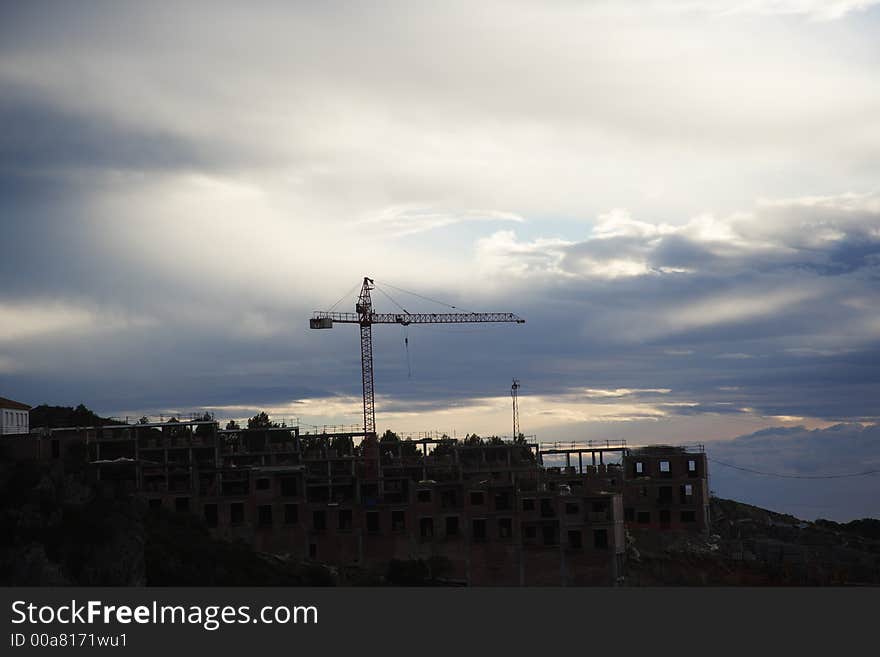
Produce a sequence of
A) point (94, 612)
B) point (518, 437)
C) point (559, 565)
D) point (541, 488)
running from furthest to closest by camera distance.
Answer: point (518, 437), point (541, 488), point (559, 565), point (94, 612)

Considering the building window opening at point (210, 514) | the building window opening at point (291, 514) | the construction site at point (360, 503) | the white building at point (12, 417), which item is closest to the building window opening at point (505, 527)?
the construction site at point (360, 503)

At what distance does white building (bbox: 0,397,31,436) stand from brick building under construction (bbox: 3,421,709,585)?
569cm

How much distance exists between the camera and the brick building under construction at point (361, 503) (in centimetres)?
11238

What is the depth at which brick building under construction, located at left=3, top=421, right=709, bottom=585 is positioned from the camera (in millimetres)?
112375

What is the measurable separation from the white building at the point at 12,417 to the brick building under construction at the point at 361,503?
18.7 ft

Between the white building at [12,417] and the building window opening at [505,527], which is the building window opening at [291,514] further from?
the white building at [12,417]

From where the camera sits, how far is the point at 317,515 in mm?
116375

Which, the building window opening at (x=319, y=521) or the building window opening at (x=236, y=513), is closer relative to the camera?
the building window opening at (x=236, y=513)

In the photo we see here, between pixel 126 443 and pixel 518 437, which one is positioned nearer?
pixel 126 443

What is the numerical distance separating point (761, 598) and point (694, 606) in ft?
16.6

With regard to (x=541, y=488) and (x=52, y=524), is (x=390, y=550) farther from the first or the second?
(x=52, y=524)

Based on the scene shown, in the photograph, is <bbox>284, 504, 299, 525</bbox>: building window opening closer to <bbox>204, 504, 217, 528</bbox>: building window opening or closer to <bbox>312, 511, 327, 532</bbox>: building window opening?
<bbox>312, 511, 327, 532</bbox>: building window opening

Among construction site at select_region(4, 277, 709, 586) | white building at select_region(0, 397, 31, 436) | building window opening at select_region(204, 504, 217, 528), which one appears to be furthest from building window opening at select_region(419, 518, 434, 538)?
white building at select_region(0, 397, 31, 436)

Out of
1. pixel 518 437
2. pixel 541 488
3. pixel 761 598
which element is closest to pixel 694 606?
pixel 761 598
